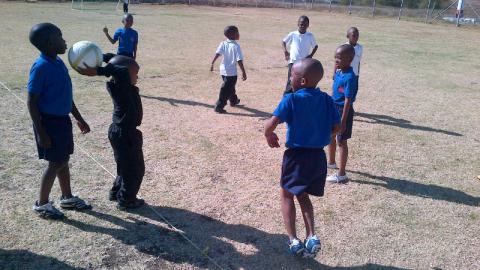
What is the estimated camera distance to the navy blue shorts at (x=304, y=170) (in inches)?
139

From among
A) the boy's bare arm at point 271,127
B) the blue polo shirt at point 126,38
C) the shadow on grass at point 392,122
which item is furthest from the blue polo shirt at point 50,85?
the shadow on grass at point 392,122

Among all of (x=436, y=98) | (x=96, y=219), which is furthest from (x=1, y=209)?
(x=436, y=98)

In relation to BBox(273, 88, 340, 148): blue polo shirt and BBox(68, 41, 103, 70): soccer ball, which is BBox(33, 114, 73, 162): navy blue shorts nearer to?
BBox(68, 41, 103, 70): soccer ball

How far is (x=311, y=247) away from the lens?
3.57 meters

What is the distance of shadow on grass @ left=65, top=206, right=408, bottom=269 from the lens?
3.68 m

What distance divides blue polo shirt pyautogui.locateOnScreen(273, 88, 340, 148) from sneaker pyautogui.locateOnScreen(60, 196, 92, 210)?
2.17 m

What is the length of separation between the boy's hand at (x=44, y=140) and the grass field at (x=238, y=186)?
79 cm

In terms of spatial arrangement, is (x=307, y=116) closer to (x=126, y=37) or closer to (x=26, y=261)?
(x=26, y=261)

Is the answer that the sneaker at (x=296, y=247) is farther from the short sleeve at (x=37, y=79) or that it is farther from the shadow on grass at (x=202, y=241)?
the short sleeve at (x=37, y=79)

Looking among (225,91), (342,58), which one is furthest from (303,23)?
(342,58)

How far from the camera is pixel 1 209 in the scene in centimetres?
419

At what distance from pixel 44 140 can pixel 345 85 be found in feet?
10.5

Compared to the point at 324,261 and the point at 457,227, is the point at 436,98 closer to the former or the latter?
the point at 457,227

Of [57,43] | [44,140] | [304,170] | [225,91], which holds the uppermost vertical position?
[57,43]
